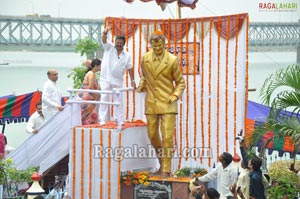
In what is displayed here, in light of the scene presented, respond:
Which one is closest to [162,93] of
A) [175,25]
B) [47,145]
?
[175,25]

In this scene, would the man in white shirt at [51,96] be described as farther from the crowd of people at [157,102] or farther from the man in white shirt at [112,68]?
the man in white shirt at [112,68]

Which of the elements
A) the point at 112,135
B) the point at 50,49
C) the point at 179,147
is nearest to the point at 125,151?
the point at 112,135

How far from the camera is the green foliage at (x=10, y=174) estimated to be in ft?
28.9

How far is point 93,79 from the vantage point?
366 inches

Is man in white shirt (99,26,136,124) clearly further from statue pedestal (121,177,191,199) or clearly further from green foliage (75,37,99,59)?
green foliage (75,37,99,59)

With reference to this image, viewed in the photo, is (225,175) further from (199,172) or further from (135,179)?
(135,179)

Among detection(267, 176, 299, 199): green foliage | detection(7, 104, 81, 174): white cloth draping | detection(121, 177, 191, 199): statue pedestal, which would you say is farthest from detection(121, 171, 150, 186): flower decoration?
detection(267, 176, 299, 199): green foliage

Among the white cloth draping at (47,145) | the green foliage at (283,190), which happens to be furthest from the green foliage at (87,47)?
the green foliage at (283,190)

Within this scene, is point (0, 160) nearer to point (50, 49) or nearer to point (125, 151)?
point (125, 151)

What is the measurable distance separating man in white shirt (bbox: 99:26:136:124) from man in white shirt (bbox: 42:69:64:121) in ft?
2.24

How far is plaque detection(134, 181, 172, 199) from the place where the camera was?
8.34m

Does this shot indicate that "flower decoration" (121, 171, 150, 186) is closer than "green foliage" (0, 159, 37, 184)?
Yes

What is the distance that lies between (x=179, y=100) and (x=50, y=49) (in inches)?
559

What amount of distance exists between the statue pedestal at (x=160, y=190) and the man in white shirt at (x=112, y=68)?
898 mm
